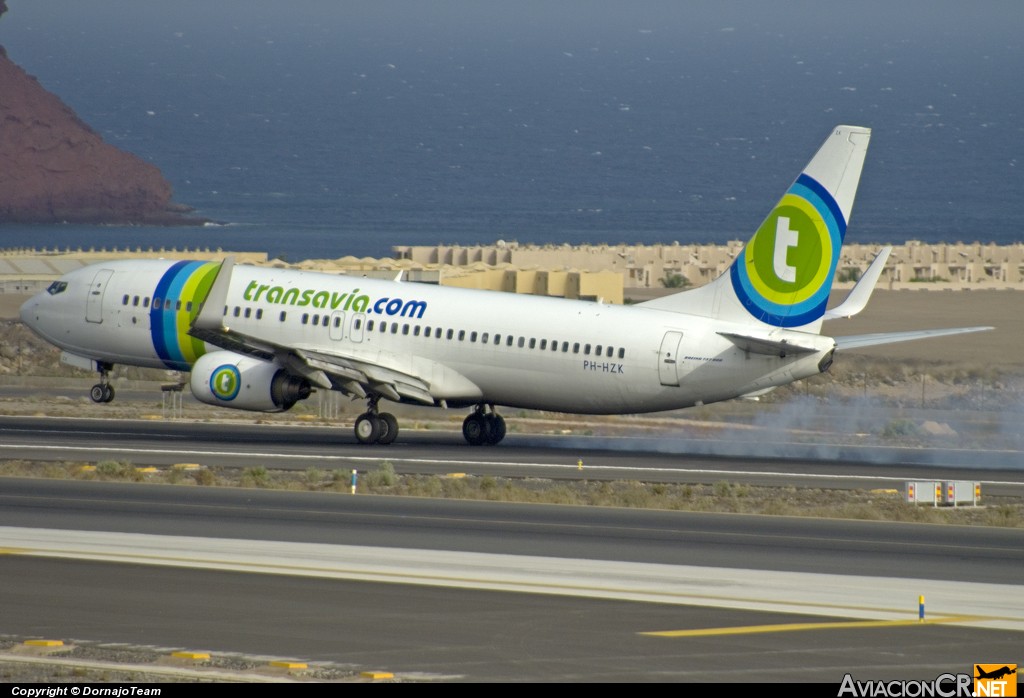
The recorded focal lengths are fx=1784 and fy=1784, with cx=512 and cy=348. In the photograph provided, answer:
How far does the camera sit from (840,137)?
40.8 metres

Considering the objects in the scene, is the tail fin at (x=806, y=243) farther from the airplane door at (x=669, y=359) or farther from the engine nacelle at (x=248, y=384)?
the engine nacelle at (x=248, y=384)

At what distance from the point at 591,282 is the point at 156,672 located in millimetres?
80030

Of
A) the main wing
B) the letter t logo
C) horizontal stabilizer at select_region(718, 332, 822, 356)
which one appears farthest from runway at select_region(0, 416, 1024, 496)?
the letter t logo

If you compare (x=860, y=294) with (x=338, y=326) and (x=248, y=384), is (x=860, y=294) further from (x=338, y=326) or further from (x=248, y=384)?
(x=248, y=384)

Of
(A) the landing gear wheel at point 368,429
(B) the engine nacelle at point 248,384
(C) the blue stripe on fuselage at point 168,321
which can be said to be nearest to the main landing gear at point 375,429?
(A) the landing gear wheel at point 368,429

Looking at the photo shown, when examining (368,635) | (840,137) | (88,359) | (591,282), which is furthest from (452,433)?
(591,282)

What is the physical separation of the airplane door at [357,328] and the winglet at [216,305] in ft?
11.8

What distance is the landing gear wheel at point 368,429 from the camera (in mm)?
46250

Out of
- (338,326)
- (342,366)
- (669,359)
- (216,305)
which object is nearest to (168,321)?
(216,305)

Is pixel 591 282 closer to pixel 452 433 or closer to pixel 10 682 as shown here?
pixel 452 433

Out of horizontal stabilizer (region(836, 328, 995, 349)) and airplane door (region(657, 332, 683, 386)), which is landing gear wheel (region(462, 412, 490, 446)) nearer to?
airplane door (region(657, 332, 683, 386))

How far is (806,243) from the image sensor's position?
134 feet

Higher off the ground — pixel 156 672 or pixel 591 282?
pixel 591 282

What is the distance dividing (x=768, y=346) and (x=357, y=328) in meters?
11.4
